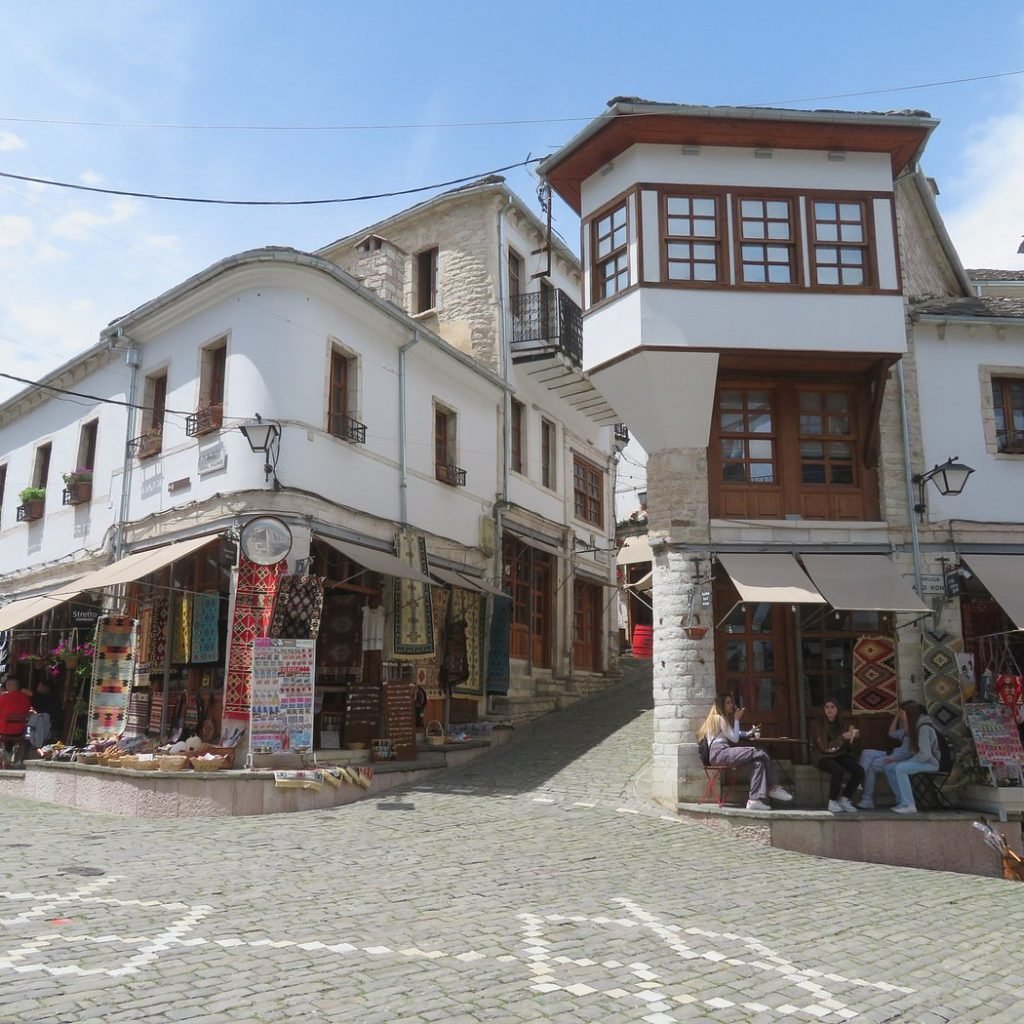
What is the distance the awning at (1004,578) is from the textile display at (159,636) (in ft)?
35.7

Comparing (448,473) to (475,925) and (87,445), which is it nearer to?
(87,445)

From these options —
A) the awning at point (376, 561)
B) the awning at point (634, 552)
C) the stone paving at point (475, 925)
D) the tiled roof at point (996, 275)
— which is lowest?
the stone paving at point (475, 925)

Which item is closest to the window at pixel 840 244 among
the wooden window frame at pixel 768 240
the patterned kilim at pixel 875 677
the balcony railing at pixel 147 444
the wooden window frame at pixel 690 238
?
the wooden window frame at pixel 768 240

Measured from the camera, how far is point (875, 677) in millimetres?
11984

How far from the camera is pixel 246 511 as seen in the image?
1272cm

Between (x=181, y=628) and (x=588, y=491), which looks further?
(x=588, y=491)

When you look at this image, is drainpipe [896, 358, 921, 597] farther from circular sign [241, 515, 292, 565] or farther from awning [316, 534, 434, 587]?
circular sign [241, 515, 292, 565]

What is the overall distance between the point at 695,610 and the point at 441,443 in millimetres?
6693

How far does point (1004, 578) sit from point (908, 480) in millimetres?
1637

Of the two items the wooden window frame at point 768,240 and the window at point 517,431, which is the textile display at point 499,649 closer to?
the window at point 517,431

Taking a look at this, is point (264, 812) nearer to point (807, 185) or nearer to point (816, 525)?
point (816, 525)

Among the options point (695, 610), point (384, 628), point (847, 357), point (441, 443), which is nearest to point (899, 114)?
point (847, 357)

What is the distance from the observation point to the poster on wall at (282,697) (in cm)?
1135

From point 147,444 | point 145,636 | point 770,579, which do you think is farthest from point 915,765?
point 147,444
